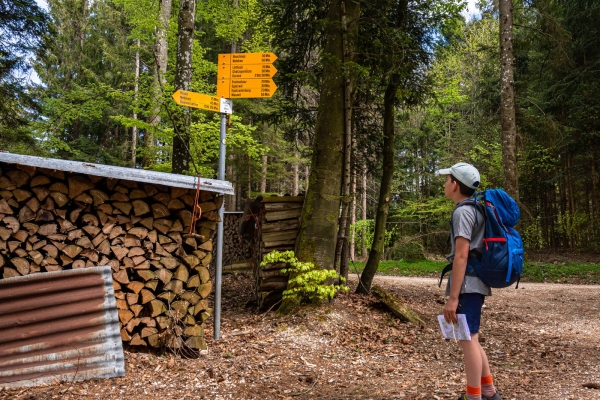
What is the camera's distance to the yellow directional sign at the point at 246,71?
5512 mm

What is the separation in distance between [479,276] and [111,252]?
3731mm

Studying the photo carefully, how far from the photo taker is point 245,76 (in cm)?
557

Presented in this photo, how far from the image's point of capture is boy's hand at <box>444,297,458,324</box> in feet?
9.87

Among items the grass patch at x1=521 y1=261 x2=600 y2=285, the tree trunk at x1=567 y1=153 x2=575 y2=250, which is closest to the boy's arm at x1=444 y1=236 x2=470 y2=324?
the grass patch at x1=521 y1=261 x2=600 y2=285

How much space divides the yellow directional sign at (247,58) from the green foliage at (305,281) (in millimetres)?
2746

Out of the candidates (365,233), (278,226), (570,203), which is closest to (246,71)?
(278,226)

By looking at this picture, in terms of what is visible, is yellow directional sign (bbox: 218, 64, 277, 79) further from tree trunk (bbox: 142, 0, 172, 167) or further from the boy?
tree trunk (bbox: 142, 0, 172, 167)

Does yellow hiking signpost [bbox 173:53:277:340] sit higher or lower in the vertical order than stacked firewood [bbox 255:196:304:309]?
higher

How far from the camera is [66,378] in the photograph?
383 centimetres

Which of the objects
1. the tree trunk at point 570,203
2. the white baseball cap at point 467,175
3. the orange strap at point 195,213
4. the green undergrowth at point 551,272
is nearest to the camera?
the white baseball cap at point 467,175

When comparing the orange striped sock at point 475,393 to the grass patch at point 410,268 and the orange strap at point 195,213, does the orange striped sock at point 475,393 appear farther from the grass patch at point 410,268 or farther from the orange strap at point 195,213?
the grass patch at point 410,268

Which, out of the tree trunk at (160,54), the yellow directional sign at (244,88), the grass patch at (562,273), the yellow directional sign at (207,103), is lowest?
the grass patch at (562,273)

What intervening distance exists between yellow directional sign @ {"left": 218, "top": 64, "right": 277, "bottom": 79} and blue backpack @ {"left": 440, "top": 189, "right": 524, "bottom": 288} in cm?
340

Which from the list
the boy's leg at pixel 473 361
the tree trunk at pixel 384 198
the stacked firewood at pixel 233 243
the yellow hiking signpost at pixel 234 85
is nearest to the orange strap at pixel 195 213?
the yellow hiking signpost at pixel 234 85
